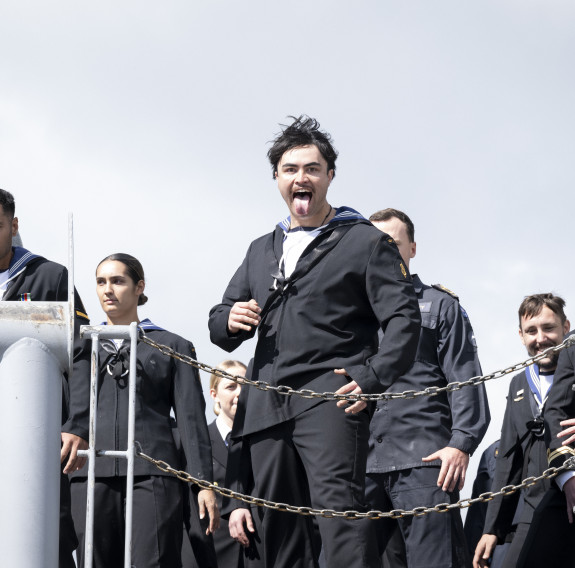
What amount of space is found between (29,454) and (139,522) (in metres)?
1.77

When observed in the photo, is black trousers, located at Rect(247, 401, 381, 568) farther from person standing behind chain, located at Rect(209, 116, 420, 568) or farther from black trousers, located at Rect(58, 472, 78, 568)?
black trousers, located at Rect(58, 472, 78, 568)

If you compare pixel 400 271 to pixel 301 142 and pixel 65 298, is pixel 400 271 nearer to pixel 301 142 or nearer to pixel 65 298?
pixel 301 142

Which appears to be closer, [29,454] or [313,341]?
[29,454]

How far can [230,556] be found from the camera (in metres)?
7.70

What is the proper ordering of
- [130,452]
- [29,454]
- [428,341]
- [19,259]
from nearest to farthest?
1. [29,454]
2. [130,452]
3. [19,259]
4. [428,341]

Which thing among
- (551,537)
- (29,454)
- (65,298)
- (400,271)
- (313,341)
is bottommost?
(551,537)

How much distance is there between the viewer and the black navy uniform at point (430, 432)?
6.45 m

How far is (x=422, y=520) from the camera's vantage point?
648 centimetres

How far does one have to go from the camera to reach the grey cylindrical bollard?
450 cm

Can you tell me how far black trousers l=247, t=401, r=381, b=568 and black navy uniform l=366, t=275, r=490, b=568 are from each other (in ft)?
3.97

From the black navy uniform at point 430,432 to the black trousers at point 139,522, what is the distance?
3.58 ft

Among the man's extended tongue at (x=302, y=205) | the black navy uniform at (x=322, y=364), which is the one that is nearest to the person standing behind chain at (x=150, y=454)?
the black navy uniform at (x=322, y=364)

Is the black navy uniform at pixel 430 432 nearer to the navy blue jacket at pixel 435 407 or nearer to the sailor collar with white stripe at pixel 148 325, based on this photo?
the navy blue jacket at pixel 435 407

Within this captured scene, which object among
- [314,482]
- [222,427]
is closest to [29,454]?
[314,482]
